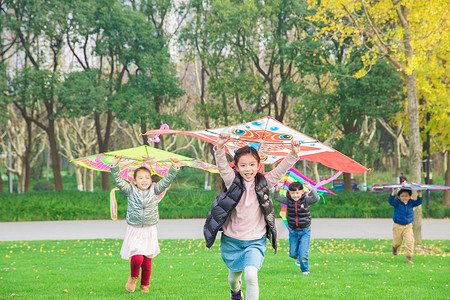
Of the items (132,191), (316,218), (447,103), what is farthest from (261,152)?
(316,218)

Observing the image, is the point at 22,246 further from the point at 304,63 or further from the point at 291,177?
the point at 304,63

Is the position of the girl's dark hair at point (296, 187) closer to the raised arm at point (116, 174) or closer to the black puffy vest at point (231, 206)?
the raised arm at point (116, 174)

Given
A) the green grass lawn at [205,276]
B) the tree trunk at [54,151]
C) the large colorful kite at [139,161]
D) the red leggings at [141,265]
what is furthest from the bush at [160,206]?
the red leggings at [141,265]

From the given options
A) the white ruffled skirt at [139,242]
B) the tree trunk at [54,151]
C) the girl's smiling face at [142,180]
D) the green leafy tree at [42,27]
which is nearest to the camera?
the white ruffled skirt at [139,242]

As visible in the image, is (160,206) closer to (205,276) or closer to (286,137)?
(205,276)

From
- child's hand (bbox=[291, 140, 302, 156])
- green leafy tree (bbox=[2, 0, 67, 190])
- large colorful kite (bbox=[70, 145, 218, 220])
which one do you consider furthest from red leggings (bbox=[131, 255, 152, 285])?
green leafy tree (bbox=[2, 0, 67, 190])

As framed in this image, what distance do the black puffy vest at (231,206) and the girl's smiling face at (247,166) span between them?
0.07 meters

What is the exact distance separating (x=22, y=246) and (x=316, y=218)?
45.6ft

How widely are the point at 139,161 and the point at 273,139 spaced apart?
2.87 meters

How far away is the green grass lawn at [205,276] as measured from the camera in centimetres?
759

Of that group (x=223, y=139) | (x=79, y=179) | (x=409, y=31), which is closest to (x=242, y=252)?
(x=223, y=139)

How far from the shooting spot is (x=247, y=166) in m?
5.94

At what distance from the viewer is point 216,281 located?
8.72 metres

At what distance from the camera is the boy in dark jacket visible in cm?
A: 945
